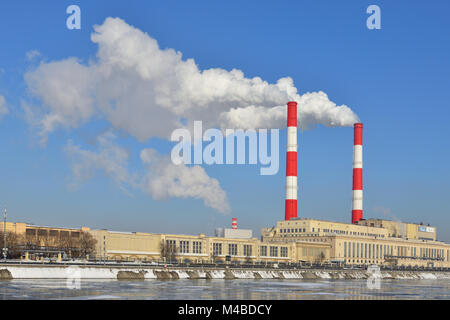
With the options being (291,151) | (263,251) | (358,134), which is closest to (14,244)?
(291,151)

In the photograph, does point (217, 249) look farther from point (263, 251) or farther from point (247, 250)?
point (263, 251)

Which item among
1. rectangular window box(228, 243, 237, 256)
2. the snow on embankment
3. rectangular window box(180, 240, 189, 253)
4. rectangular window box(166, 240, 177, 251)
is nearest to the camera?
the snow on embankment

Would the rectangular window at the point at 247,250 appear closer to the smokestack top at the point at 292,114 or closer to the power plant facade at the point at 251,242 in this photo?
the power plant facade at the point at 251,242

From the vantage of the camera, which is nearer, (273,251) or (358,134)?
(358,134)

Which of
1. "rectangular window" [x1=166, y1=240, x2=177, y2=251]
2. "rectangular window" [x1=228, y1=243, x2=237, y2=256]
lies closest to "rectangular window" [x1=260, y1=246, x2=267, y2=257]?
"rectangular window" [x1=228, y1=243, x2=237, y2=256]

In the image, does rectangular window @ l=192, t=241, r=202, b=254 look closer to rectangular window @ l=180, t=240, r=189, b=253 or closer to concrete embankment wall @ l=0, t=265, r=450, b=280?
rectangular window @ l=180, t=240, r=189, b=253

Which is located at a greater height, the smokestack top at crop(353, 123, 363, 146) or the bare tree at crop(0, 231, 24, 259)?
the smokestack top at crop(353, 123, 363, 146)

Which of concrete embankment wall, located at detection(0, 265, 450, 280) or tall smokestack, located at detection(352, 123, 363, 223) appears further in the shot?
tall smokestack, located at detection(352, 123, 363, 223)

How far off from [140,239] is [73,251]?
19512mm

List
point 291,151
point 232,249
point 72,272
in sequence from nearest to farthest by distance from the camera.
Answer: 1. point 72,272
2. point 291,151
3. point 232,249

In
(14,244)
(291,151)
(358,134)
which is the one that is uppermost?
(358,134)

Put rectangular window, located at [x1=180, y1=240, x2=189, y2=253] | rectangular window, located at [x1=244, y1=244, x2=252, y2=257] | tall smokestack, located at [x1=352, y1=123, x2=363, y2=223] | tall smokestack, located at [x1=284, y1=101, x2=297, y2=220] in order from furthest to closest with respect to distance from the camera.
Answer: rectangular window, located at [x1=244, y1=244, x2=252, y2=257] < tall smokestack, located at [x1=352, y1=123, x2=363, y2=223] < rectangular window, located at [x1=180, y1=240, x2=189, y2=253] < tall smokestack, located at [x1=284, y1=101, x2=297, y2=220]
